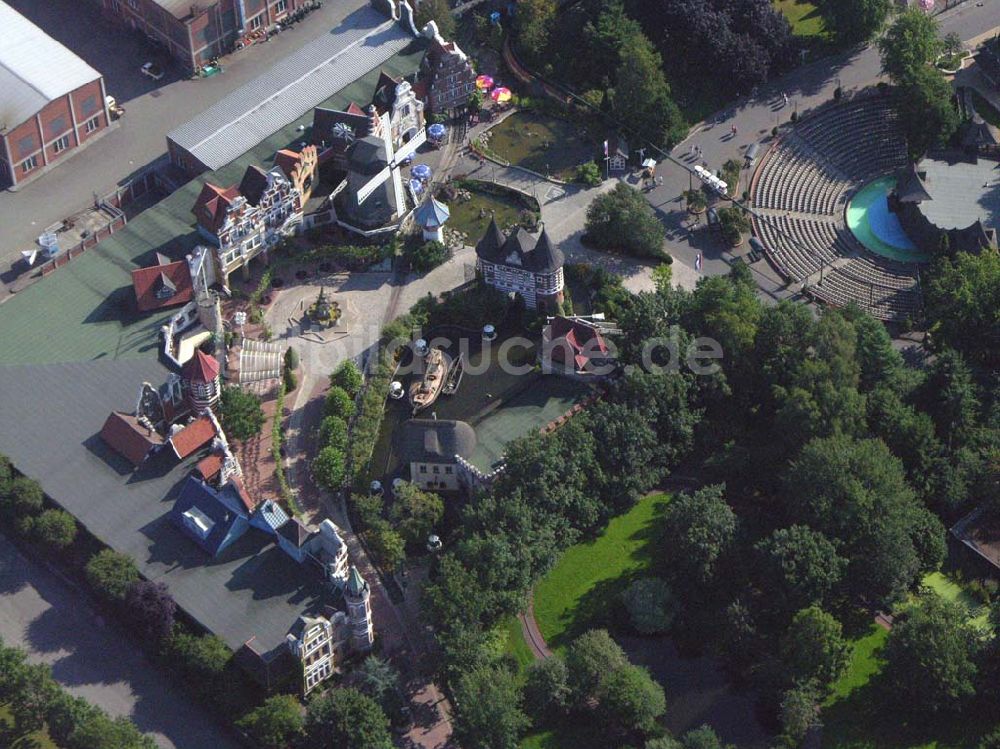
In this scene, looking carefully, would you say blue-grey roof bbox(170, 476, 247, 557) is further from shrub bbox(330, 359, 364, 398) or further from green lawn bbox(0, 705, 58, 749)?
green lawn bbox(0, 705, 58, 749)

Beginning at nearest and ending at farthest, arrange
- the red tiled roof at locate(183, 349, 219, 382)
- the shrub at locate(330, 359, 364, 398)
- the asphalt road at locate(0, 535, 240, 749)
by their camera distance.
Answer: the asphalt road at locate(0, 535, 240, 749) → the red tiled roof at locate(183, 349, 219, 382) → the shrub at locate(330, 359, 364, 398)

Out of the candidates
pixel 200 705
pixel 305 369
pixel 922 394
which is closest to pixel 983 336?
pixel 922 394

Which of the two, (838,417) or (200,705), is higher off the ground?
(838,417)

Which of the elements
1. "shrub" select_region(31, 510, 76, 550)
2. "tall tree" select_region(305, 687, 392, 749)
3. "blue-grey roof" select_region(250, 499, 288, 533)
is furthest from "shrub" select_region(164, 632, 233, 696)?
"shrub" select_region(31, 510, 76, 550)

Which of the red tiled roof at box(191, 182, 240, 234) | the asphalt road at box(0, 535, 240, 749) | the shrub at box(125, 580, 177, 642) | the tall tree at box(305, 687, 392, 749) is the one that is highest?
the red tiled roof at box(191, 182, 240, 234)

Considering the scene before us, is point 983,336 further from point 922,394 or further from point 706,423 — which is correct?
point 706,423

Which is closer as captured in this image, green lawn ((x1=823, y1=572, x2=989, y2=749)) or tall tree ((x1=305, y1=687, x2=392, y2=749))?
tall tree ((x1=305, y1=687, x2=392, y2=749))

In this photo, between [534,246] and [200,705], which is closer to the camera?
[200,705]

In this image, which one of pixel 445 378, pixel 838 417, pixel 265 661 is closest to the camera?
pixel 265 661
